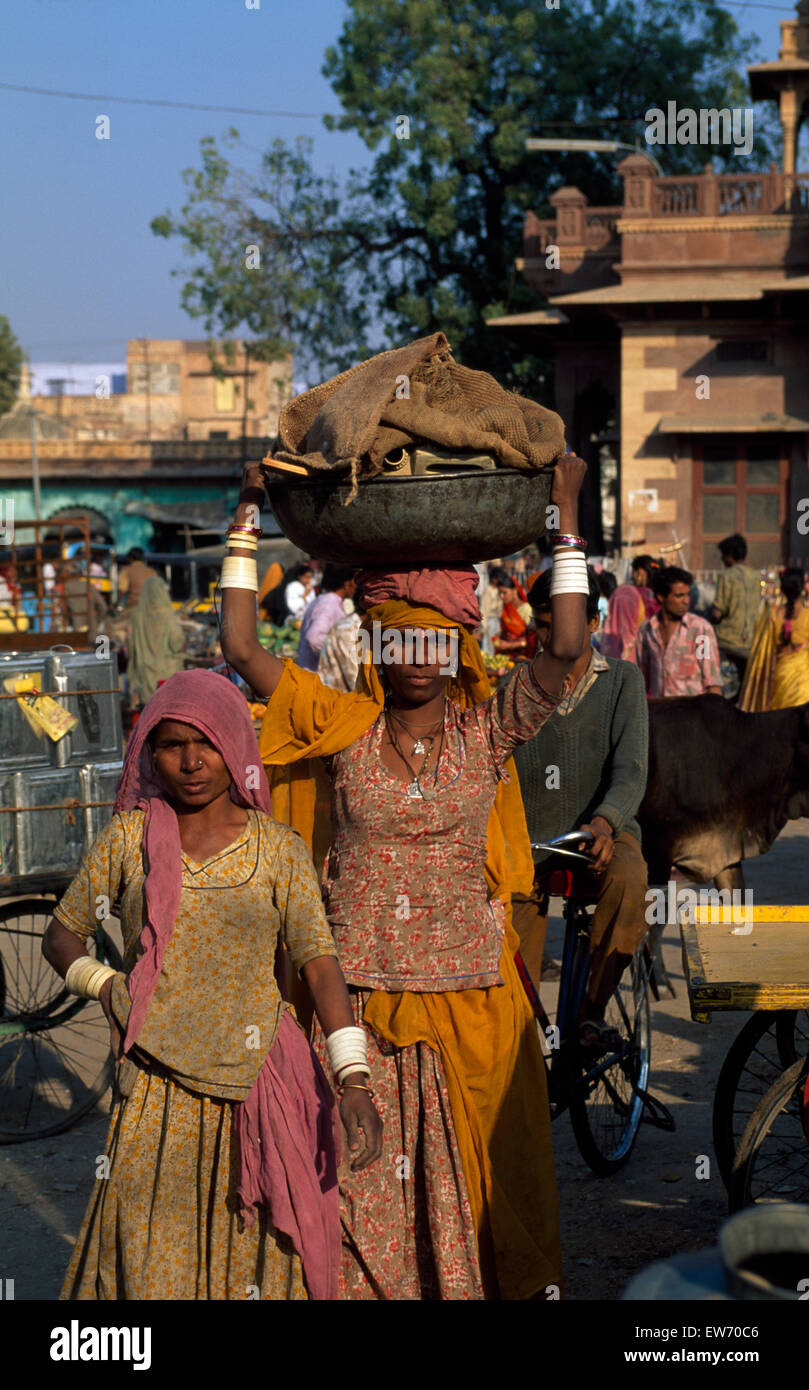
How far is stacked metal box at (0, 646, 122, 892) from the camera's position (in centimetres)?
521

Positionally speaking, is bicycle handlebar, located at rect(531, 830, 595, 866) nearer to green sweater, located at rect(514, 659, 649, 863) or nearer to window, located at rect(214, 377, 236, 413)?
green sweater, located at rect(514, 659, 649, 863)

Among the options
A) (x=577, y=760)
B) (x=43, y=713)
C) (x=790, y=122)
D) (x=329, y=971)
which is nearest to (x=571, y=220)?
(x=790, y=122)

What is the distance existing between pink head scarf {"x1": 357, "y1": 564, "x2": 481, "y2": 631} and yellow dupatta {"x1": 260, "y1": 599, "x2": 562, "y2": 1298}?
22 millimetres

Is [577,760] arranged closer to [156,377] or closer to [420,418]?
[420,418]

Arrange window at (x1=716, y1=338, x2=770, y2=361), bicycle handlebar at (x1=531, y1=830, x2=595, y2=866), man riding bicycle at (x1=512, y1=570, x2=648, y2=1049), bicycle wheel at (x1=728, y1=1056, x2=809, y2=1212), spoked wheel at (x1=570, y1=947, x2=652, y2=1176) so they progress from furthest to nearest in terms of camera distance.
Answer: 1. window at (x1=716, y1=338, x2=770, y2=361)
2. spoked wheel at (x1=570, y1=947, x2=652, y2=1176)
3. man riding bicycle at (x1=512, y1=570, x2=648, y2=1049)
4. bicycle handlebar at (x1=531, y1=830, x2=595, y2=866)
5. bicycle wheel at (x1=728, y1=1056, x2=809, y2=1212)

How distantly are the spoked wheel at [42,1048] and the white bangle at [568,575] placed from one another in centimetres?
214

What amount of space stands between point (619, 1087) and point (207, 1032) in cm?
244

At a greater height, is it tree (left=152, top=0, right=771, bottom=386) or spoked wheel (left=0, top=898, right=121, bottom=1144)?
tree (left=152, top=0, right=771, bottom=386)

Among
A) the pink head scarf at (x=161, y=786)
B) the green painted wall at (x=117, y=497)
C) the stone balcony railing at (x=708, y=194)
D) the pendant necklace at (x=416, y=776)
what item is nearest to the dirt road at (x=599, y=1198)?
the pendant necklace at (x=416, y=776)

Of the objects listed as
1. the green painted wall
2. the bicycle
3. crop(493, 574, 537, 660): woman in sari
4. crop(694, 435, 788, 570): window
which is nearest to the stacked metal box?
the bicycle

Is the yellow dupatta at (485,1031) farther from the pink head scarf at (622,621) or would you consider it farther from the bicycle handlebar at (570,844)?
the pink head scarf at (622,621)

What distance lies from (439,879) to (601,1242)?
1.55 m

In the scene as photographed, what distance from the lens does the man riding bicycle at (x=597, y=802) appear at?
4.50 m
